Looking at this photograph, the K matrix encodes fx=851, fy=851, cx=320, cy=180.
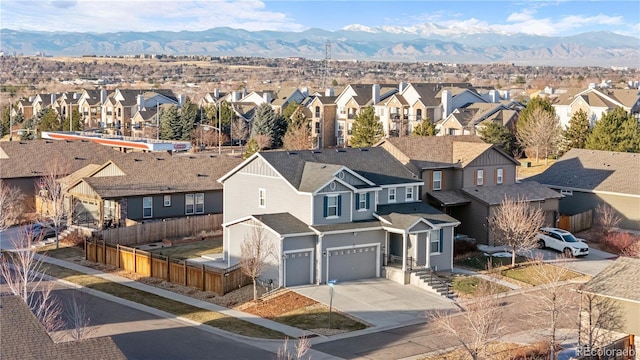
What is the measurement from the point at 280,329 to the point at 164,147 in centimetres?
5748

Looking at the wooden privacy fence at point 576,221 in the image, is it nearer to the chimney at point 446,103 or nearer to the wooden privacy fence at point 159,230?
the wooden privacy fence at point 159,230

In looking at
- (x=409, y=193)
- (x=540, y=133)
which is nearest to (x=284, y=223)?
(x=409, y=193)

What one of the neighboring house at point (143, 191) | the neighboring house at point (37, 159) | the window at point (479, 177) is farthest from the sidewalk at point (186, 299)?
the window at point (479, 177)

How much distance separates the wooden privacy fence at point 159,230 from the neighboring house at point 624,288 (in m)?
28.4

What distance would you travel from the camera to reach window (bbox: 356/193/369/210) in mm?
46031

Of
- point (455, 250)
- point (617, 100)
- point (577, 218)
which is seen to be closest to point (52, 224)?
point (455, 250)

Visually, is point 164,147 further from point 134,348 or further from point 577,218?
point 134,348

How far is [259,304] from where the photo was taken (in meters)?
38.8

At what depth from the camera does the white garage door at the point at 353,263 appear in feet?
143

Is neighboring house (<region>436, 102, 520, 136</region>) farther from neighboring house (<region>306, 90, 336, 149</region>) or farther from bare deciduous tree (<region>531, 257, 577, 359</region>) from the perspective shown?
bare deciduous tree (<region>531, 257, 577, 359</region>)

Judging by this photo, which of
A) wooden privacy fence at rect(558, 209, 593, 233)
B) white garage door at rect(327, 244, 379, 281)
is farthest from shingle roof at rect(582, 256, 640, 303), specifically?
wooden privacy fence at rect(558, 209, 593, 233)

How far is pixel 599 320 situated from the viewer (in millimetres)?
32250

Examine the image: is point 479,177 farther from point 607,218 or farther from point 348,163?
point 348,163

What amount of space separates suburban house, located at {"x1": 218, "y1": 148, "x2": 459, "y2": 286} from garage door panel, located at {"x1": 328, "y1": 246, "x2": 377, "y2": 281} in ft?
0.17
